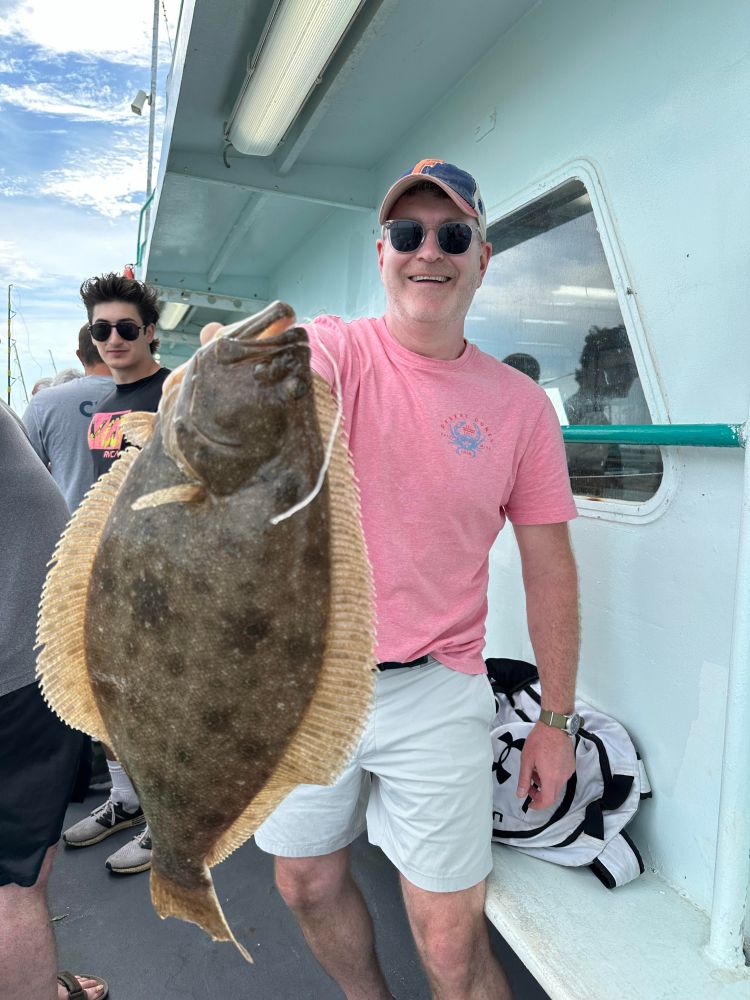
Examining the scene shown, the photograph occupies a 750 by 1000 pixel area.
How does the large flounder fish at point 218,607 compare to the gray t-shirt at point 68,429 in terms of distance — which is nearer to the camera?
the large flounder fish at point 218,607

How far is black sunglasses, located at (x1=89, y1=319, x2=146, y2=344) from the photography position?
2846 mm

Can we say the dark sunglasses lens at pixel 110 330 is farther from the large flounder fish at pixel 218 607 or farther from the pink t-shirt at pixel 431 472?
the large flounder fish at pixel 218 607

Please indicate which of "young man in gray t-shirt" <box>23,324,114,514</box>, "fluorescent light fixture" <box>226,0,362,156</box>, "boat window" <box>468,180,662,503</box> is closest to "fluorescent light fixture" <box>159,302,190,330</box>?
"fluorescent light fixture" <box>226,0,362,156</box>

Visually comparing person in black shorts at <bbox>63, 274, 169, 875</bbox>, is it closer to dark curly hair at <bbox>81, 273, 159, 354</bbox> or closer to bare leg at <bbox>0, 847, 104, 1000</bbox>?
dark curly hair at <bbox>81, 273, 159, 354</bbox>

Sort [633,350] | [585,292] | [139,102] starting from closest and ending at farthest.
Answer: [633,350]
[585,292]
[139,102]

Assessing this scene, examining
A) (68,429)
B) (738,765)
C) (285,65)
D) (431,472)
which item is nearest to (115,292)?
(68,429)

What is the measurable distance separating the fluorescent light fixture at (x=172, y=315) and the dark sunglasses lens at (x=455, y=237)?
307 inches

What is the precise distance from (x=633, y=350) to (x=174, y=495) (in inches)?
75.7

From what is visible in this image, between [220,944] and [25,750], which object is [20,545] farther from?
[220,944]

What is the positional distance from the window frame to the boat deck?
1.78 m

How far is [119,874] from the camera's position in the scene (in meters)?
3.09

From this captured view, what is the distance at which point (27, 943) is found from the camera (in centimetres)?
197

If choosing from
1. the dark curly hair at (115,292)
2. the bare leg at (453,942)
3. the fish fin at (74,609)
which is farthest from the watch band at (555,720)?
the dark curly hair at (115,292)

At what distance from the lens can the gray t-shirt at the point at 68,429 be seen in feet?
11.2
